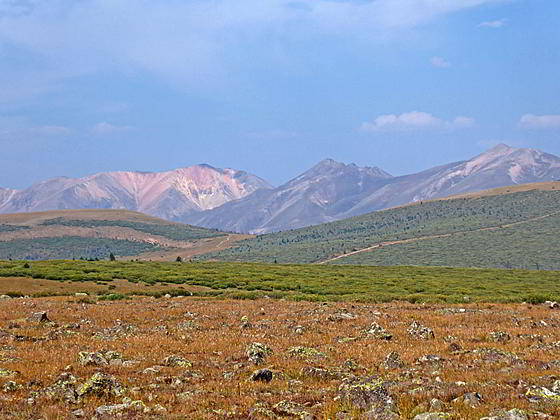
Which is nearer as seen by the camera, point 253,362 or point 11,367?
point 11,367

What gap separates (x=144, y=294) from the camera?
4834 cm

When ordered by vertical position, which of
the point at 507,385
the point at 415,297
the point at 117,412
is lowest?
the point at 415,297

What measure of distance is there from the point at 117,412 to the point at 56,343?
10108 mm

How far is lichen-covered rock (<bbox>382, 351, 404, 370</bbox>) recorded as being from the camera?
56.5 feet

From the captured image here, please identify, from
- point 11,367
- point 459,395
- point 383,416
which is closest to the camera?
point 383,416

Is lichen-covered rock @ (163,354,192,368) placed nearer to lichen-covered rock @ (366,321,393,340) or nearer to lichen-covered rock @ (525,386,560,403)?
lichen-covered rock @ (366,321,393,340)

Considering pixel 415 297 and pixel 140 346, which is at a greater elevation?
pixel 140 346

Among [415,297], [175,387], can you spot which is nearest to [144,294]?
[415,297]

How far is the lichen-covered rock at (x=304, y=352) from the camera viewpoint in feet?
63.3

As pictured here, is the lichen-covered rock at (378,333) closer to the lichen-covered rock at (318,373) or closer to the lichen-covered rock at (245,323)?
the lichen-covered rock at (245,323)

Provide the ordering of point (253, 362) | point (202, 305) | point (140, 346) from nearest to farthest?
point (253, 362) → point (140, 346) → point (202, 305)

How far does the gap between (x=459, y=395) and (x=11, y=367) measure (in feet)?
41.3

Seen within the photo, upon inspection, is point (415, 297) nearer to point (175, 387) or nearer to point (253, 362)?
point (253, 362)

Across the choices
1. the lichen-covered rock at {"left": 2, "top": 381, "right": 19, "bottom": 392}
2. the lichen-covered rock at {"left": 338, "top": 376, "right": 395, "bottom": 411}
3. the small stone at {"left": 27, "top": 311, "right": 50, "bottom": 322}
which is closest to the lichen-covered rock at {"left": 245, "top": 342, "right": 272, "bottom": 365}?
the lichen-covered rock at {"left": 338, "top": 376, "right": 395, "bottom": 411}
